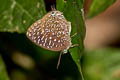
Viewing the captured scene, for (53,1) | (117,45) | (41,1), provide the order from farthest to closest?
1. (117,45)
2. (53,1)
3. (41,1)

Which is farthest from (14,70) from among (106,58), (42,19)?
(42,19)

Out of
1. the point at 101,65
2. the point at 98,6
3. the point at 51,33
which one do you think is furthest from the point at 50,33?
Result: the point at 101,65

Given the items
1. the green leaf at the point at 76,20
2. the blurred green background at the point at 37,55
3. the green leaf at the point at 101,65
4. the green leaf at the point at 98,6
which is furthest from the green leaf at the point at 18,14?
the green leaf at the point at 101,65

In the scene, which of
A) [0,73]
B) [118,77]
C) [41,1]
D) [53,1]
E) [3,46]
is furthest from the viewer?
[118,77]

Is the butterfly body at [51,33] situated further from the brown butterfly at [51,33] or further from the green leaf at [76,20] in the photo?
the green leaf at [76,20]

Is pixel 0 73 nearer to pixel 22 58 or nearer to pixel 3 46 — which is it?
pixel 3 46

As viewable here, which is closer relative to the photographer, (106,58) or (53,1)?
(53,1)

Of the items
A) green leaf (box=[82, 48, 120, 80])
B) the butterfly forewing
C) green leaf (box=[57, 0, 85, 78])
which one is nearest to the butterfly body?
the butterfly forewing
